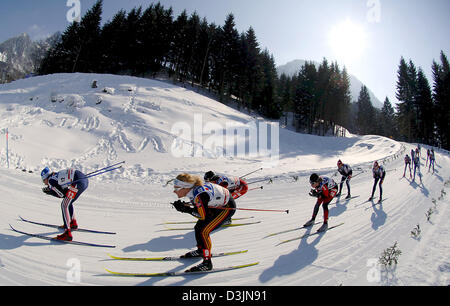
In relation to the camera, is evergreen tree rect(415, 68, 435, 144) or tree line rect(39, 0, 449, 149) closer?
tree line rect(39, 0, 449, 149)

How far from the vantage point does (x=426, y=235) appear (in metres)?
5.96

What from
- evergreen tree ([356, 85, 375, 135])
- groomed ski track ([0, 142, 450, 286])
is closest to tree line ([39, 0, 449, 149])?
evergreen tree ([356, 85, 375, 135])

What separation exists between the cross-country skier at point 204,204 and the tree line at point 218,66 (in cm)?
3908

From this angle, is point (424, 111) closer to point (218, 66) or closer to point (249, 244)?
point (218, 66)

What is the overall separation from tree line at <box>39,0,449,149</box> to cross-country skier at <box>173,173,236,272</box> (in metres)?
39.1

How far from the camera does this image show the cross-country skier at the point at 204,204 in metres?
3.85

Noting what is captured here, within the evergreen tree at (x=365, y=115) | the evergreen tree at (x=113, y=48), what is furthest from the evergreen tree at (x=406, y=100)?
the evergreen tree at (x=113, y=48)

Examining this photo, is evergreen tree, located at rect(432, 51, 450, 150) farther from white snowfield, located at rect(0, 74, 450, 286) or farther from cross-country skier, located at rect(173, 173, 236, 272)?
cross-country skier, located at rect(173, 173, 236, 272)

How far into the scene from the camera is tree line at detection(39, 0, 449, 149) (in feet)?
137

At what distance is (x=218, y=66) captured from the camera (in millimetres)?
46062

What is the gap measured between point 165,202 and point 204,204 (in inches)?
238

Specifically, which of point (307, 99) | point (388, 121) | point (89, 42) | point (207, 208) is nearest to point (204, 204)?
point (207, 208)

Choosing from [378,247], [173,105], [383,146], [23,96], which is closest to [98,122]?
[173,105]

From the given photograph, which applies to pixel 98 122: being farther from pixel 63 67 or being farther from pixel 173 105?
pixel 63 67
